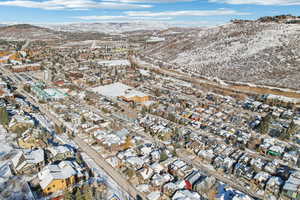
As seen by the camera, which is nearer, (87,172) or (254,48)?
(87,172)

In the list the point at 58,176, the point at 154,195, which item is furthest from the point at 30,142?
the point at 154,195

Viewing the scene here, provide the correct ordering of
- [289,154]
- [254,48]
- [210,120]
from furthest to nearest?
[254,48] → [210,120] → [289,154]

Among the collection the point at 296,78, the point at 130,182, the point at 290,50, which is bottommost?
the point at 130,182


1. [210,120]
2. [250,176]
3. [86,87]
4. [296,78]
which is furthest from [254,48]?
[250,176]

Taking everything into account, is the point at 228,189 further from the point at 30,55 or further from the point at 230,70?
the point at 30,55

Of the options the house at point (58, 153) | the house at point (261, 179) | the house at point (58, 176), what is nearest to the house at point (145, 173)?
the house at point (58, 176)

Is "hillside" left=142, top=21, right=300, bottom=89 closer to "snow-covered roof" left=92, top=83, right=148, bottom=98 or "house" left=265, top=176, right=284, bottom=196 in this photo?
"snow-covered roof" left=92, top=83, right=148, bottom=98
